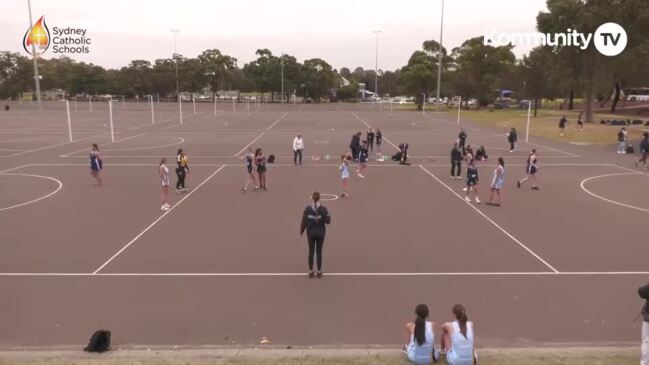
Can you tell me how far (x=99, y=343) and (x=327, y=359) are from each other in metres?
3.33

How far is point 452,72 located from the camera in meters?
99.8

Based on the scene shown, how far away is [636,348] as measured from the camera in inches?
306

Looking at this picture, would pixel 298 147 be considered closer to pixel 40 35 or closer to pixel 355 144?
pixel 355 144

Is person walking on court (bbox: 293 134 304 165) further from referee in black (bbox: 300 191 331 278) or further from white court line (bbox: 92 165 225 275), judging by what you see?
referee in black (bbox: 300 191 331 278)

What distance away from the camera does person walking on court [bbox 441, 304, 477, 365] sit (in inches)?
271

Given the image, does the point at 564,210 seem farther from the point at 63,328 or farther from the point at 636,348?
the point at 63,328

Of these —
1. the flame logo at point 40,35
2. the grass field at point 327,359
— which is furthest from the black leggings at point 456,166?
the flame logo at point 40,35

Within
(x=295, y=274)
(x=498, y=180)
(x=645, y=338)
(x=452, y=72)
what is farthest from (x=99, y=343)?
(x=452, y=72)

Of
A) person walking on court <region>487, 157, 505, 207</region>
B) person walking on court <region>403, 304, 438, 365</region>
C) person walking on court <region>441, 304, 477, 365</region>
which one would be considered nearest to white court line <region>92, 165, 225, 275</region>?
person walking on court <region>403, 304, 438, 365</region>

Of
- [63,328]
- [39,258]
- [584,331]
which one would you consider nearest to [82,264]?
[39,258]

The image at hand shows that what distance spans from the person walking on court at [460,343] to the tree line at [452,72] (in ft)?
179

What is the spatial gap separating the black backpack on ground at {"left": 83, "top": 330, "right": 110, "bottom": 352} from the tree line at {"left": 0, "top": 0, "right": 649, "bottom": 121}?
187ft

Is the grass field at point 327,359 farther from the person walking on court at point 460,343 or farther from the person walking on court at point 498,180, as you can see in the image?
the person walking on court at point 498,180

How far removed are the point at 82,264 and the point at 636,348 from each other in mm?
10777
